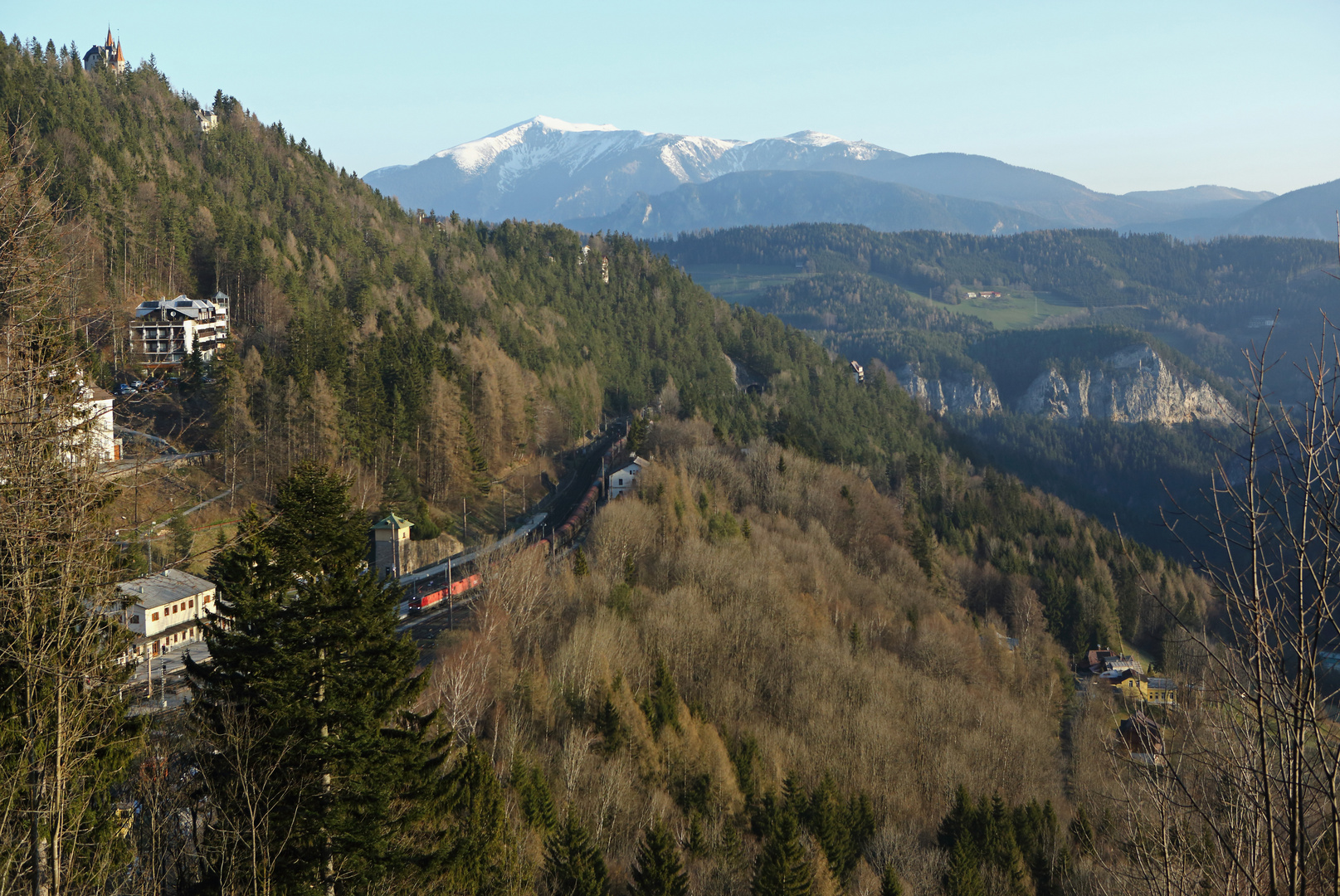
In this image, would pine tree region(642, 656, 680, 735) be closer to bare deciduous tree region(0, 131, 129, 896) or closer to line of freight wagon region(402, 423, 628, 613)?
line of freight wagon region(402, 423, 628, 613)

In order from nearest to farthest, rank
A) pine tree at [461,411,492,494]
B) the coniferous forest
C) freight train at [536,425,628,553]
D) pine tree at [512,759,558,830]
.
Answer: the coniferous forest < pine tree at [512,759,558,830] < freight train at [536,425,628,553] < pine tree at [461,411,492,494]

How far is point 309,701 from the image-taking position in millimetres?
16094

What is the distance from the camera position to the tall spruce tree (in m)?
15.6

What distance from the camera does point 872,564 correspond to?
245 ft

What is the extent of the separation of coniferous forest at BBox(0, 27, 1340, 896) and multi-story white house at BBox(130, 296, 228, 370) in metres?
3.35

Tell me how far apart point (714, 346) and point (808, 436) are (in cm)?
4022

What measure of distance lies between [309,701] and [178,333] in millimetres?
63274

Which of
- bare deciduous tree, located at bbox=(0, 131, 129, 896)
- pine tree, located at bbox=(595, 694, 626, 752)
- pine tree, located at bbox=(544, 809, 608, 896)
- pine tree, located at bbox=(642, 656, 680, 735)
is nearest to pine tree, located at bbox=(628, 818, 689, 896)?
pine tree, located at bbox=(544, 809, 608, 896)

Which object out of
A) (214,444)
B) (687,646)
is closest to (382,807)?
(687,646)

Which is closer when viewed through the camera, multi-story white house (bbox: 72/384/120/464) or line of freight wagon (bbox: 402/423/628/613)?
multi-story white house (bbox: 72/384/120/464)

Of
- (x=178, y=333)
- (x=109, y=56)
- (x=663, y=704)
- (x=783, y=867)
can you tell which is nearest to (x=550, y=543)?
(x=663, y=704)

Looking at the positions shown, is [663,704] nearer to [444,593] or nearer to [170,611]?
[444,593]

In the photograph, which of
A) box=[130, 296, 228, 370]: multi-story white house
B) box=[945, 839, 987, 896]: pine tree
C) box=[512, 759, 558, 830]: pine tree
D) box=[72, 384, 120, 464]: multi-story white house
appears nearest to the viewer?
box=[72, 384, 120, 464]: multi-story white house

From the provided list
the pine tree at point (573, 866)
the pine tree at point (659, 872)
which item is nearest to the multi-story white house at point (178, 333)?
the pine tree at point (573, 866)
